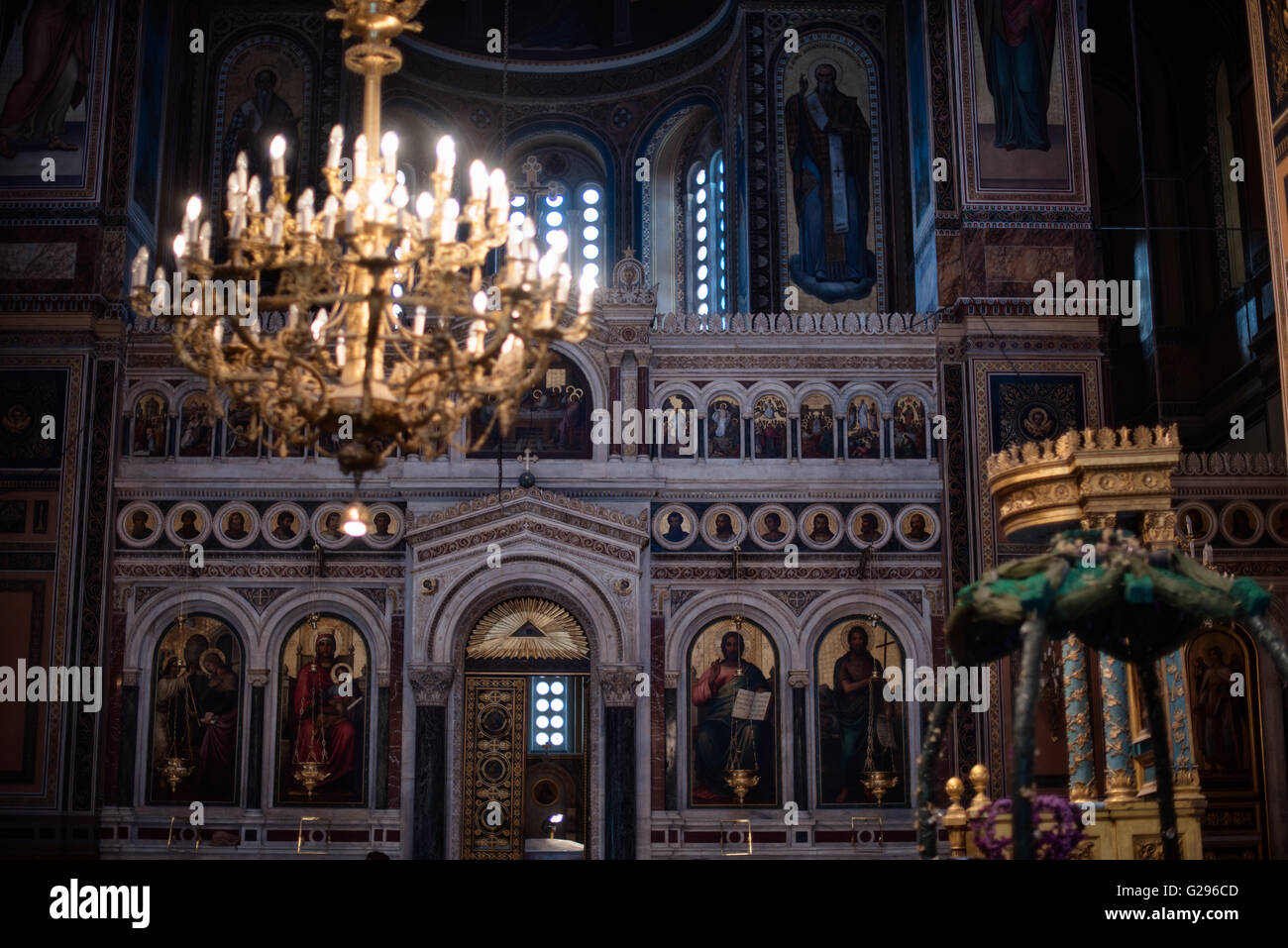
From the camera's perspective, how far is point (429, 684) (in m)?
15.6

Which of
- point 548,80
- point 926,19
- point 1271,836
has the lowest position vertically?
point 1271,836

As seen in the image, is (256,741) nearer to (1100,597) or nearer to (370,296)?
(370,296)

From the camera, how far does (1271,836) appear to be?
49.4 feet

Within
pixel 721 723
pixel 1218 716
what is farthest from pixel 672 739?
pixel 1218 716

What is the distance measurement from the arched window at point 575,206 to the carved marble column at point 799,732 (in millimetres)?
8226

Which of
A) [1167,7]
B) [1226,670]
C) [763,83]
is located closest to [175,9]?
[763,83]

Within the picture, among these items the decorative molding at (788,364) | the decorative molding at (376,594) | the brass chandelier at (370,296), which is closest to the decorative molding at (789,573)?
the decorative molding at (788,364)

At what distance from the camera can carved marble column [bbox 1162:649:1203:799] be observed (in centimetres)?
1155

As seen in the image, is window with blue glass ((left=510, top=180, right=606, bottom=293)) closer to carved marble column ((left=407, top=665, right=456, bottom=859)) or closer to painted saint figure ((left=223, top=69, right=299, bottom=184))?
painted saint figure ((left=223, top=69, right=299, bottom=184))

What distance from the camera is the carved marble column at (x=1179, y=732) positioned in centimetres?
1155

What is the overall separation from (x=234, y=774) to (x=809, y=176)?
10.1 m

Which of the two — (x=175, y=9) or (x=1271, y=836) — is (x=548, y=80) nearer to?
(x=175, y=9)

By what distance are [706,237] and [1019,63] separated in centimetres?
561

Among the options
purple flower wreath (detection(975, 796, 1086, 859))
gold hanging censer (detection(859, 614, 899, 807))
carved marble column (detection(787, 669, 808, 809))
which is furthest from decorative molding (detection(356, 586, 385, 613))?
purple flower wreath (detection(975, 796, 1086, 859))
